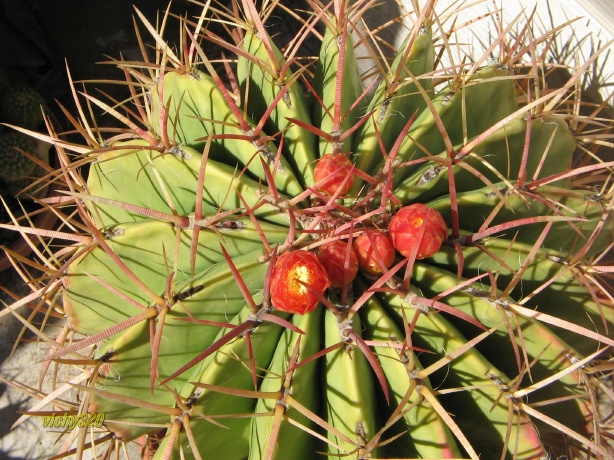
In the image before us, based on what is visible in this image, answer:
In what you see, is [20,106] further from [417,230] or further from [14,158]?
[417,230]

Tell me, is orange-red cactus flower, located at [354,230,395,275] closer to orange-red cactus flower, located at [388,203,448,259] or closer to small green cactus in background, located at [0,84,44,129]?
orange-red cactus flower, located at [388,203,448,259]

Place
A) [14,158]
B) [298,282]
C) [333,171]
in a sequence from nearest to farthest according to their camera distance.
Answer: [298,282]
[333,171]
[14,158]

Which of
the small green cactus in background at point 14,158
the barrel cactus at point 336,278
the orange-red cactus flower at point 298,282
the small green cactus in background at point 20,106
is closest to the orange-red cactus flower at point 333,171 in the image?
the barrel cactus at point 336,278

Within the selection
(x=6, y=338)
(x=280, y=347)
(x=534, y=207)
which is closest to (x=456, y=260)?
(x=534, y=207)

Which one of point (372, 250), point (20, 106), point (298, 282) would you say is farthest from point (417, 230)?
point (20, 106)

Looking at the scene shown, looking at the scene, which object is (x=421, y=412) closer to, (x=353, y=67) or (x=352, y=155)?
(x=352, y=155)

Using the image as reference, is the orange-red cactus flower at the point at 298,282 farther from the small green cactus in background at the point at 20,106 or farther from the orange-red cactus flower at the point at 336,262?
the small green cactus in background at the point at 20,106
